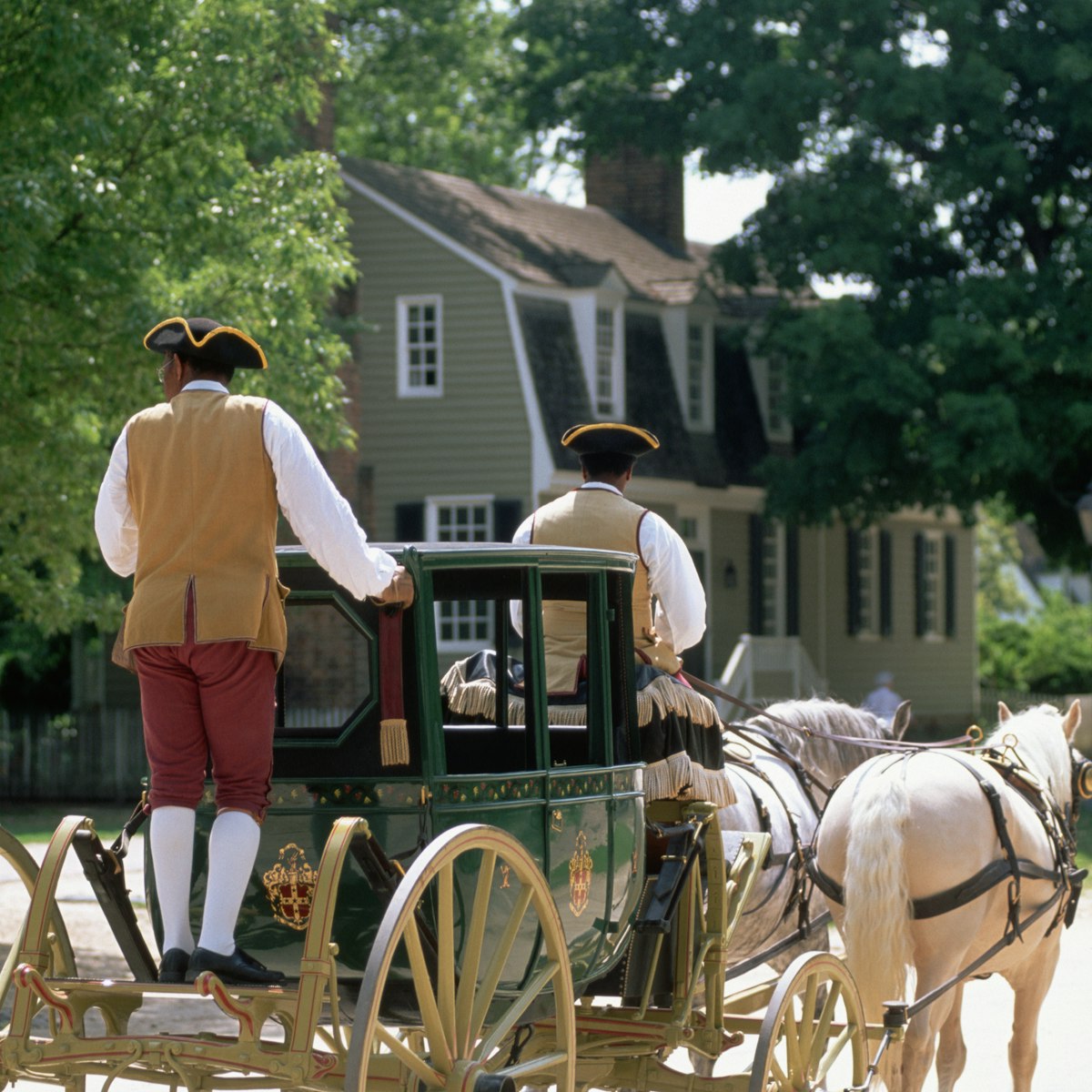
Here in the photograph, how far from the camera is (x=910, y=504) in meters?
27.2

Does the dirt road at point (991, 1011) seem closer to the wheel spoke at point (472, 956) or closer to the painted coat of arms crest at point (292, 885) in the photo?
the painted coat of arms crest at point (292, 885)

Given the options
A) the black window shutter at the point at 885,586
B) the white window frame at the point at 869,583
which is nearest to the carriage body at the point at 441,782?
the white window frame at the point at 869,583

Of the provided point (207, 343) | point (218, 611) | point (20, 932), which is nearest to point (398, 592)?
point (218, 611)

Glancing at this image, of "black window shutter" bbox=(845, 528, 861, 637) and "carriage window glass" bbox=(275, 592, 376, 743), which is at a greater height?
"black window shutter" bbox=(845, 528, 861, 637)

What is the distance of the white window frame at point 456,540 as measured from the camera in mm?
26281

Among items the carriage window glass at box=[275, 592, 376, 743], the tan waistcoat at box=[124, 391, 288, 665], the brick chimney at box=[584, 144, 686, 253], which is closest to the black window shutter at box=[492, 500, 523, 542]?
the carriage window glass at box=[275, 592, 376, 743]

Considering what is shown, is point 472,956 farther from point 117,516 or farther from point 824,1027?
point 824,1027

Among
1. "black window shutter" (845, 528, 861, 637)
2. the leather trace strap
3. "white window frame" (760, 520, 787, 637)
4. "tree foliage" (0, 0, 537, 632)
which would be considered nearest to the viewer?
the leather trace strap

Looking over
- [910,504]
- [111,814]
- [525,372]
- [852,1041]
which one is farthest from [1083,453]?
[852,1041]

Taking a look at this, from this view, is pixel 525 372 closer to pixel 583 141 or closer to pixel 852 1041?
pixel 583 141

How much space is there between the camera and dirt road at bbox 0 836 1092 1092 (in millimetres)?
9102

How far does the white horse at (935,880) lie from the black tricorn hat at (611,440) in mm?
1641

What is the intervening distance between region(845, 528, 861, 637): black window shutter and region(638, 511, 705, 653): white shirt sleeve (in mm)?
27223

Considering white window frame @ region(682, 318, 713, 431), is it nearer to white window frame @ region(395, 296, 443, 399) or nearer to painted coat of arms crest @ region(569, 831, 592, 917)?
white window frame @ region(395, 296, 443, 399)
